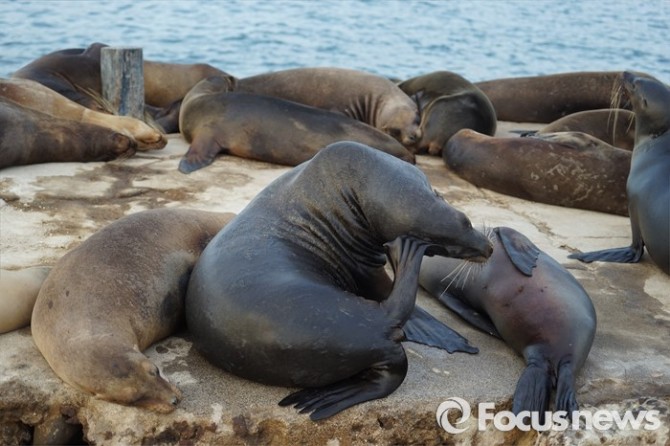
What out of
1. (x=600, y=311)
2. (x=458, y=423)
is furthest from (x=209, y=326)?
(x=600, y=311)

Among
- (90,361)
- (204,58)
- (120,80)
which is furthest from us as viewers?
(204,58)

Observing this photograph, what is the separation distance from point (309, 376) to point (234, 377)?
0.31 meters

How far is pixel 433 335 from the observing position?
3.76 metres

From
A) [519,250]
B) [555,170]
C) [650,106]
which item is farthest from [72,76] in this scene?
[519,250]

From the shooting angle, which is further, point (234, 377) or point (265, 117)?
point (265, 117)

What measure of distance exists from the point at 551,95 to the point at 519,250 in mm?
4858

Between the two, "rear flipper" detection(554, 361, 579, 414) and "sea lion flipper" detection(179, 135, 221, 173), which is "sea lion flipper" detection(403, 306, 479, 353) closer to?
"rear flipper" detection(554, 361, 579, 414)

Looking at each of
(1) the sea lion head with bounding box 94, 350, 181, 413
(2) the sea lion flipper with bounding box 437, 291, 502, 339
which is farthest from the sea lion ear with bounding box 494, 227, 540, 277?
(1) the sea lion head with bounding box 94, 350, 181, 413

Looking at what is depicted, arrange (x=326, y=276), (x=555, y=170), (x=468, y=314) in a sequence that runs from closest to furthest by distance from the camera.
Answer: (x=326, y=276)
(x=468, y=314)
(x=555, y=170)

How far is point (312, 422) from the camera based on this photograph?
3.17 m

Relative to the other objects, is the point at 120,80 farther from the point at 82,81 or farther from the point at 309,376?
the point at 309,376

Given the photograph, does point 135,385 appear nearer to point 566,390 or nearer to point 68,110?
point 566,390

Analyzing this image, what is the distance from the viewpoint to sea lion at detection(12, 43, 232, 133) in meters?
7.78
